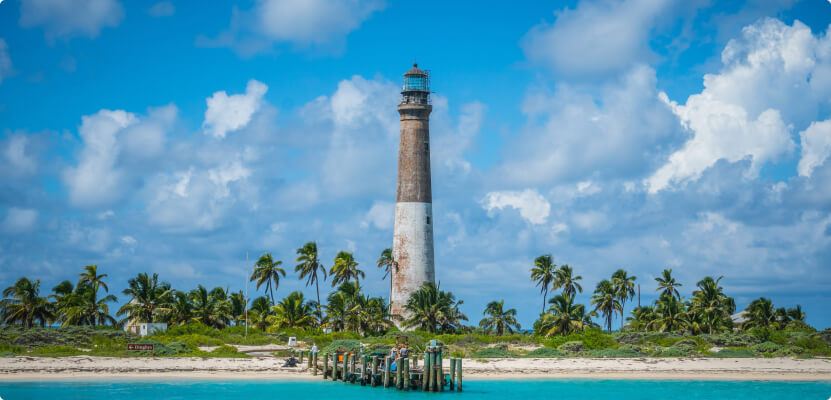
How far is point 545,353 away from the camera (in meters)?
53.8

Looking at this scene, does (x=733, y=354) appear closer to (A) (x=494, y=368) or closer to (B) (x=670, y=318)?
(B) (x=670, y=318)

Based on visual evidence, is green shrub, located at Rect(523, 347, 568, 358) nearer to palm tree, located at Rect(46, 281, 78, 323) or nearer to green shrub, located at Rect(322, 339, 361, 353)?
green shrub, located at Rect(322, 339, 361, 353)

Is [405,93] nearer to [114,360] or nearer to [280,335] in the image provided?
[280,335]

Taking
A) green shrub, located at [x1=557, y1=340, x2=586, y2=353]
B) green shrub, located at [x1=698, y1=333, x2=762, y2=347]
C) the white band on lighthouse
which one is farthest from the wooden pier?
green shrub, located at [x1=698, y1=333, x2=762, y2=347]

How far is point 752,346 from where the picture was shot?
56.1m

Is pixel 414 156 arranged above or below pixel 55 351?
above

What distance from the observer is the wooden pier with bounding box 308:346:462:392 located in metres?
40.4

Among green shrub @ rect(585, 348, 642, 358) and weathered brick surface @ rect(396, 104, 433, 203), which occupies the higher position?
weathered brick surface @ rect(396, 104, 433, 203)

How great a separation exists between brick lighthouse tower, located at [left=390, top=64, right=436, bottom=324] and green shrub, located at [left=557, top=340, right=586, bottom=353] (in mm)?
11309

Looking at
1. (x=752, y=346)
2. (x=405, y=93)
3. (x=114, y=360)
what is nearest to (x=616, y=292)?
(x=752, y=346)

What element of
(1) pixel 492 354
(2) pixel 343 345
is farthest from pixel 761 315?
(2) pixel 343 345

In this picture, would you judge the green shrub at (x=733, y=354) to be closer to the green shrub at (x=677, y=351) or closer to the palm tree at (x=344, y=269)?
the green shrub at (x=677, y=351)

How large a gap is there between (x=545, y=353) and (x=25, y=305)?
35877 millimetres

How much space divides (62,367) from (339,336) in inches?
730
